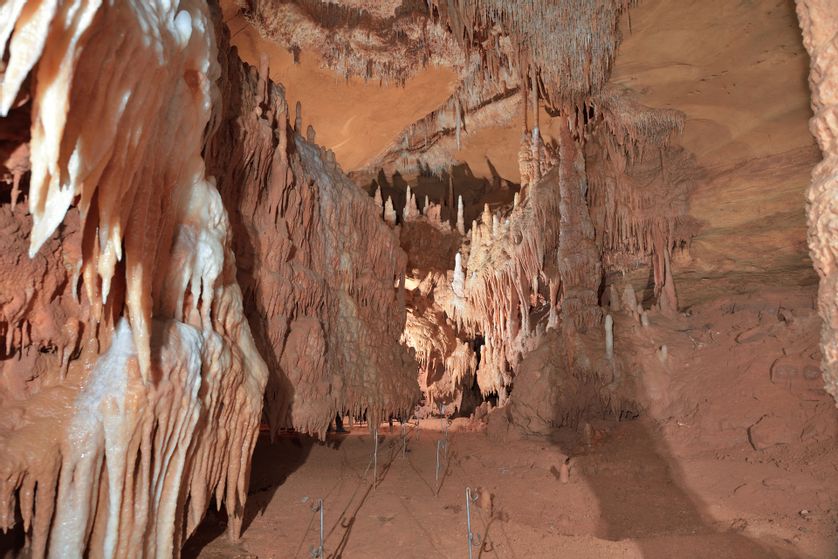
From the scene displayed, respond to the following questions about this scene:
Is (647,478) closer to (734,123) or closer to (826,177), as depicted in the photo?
(734,123)

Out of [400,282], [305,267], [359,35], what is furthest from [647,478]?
[359,35]

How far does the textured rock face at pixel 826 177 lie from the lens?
248 cm

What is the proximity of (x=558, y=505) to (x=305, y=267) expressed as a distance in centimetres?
445

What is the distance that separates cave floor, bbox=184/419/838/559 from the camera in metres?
5.30

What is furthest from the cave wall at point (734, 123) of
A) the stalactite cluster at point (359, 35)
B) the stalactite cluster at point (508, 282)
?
the stalactite cluster at point (359, 35)

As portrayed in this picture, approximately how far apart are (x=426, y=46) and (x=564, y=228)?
4287mm

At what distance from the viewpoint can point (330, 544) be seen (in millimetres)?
5539

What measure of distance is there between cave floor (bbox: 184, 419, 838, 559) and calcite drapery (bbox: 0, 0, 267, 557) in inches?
61.3

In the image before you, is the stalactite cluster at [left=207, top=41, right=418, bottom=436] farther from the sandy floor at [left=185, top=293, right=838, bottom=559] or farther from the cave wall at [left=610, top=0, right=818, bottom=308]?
the cave wall at [left=610, top=0, right=818, bottom=308]

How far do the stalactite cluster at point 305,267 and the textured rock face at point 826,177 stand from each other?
16.1 feet

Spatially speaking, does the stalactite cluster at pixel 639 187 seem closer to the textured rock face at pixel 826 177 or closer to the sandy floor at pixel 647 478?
the sandy floor at pixel 647 478

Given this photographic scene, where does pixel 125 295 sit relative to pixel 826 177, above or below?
below

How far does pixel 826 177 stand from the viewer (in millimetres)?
2547

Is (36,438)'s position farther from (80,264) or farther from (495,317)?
(495,317)
